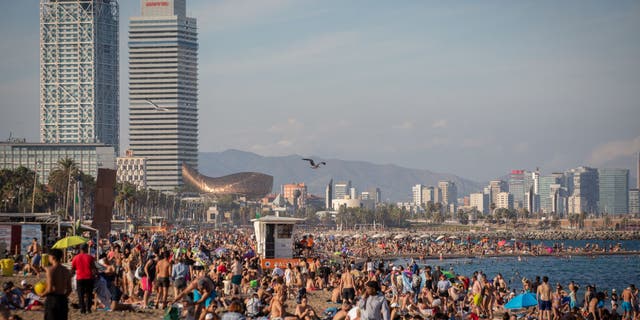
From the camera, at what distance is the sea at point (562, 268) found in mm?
54750

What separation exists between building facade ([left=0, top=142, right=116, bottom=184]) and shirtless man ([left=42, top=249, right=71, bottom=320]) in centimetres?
16861

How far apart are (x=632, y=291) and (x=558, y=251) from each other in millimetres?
66978

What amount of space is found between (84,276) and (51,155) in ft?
572

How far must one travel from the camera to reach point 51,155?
182m

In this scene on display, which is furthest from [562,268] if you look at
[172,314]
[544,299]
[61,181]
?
[172,314]

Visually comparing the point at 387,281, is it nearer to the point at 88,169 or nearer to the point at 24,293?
the point at 24,293

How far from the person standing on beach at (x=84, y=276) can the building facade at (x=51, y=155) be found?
16538 cm

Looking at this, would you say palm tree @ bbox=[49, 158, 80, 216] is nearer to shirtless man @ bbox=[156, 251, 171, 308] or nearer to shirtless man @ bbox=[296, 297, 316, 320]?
shirtless man @ bbox=[156, 251, 171, 308]

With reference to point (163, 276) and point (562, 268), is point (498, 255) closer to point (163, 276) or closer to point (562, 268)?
point (562, 268)

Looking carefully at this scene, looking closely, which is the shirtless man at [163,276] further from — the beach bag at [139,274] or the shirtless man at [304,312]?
the shirtless man at [304,312]

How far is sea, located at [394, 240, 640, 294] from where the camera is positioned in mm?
54750

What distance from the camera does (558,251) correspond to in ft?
300

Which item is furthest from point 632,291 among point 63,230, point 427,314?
point 63,230

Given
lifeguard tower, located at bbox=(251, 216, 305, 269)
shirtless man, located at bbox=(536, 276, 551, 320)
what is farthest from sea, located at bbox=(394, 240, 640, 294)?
shirtless man, located at bbox=(536, 276, 551, 320)
